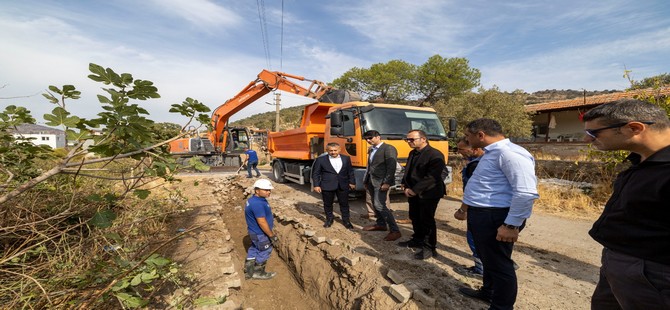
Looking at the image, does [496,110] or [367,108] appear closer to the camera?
[367,108]

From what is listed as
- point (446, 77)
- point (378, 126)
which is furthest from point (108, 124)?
point (446, 77)

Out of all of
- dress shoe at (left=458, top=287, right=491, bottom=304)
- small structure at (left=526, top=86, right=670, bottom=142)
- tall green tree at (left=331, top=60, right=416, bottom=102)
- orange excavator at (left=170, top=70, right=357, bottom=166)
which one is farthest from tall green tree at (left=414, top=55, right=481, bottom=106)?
dress shoe at (left=458, top=287, right=491, bottom=304)

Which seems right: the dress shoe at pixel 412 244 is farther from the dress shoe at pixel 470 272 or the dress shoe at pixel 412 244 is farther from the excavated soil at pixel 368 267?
the dress shoe at pixel 470 272

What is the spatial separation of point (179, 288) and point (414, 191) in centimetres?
280

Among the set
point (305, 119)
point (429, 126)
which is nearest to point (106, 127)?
point (429, 126)

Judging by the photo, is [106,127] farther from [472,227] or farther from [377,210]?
[377,210]

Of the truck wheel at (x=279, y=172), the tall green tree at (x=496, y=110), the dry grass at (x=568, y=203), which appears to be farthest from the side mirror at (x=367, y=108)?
the tall green tree at (x=496, y=110)

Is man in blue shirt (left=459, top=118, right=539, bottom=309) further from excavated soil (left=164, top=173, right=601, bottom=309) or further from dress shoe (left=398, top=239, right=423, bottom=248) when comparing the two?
dress shoe (left=398, top=239, right=423, bottom=248)

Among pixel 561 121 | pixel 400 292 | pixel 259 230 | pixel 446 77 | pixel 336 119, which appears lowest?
pixel 400 292

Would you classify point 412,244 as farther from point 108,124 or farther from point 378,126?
point 108,124

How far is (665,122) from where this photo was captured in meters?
1.31

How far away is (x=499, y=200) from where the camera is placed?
222cm

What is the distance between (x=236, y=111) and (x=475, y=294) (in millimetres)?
10340

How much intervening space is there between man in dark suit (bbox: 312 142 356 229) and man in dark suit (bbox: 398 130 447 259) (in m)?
1.25
